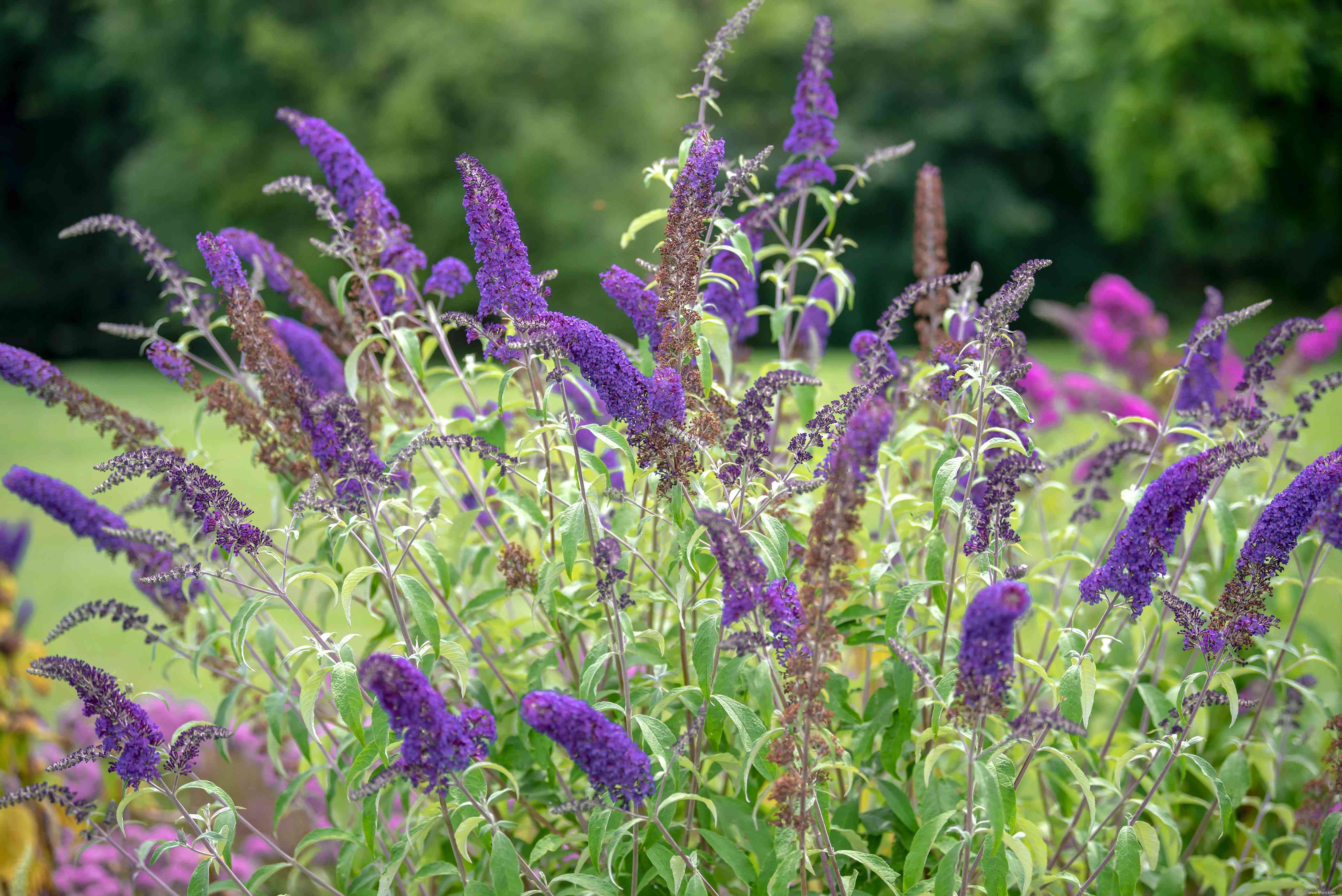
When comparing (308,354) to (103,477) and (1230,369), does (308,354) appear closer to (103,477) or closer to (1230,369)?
(1230,369)

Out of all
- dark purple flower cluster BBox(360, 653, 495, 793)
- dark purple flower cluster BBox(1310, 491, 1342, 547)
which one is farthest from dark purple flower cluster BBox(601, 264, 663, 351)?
dark purple flower cluster BBox(1310, 491, 1342, 547)

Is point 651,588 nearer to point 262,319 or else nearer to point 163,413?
point 262,319

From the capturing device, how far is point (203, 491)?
1836 millimetres

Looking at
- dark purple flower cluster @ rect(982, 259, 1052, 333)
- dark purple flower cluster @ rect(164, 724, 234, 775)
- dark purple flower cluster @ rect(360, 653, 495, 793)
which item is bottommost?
dark purple flower cluster @ rect(164, 724, 234, 775)

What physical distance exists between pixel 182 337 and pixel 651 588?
4.82 ft

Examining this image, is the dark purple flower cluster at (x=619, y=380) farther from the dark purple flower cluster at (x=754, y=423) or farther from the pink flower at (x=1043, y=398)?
the pink flower at (x=1043, y=398)

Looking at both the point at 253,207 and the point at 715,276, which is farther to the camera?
the point at 253,207

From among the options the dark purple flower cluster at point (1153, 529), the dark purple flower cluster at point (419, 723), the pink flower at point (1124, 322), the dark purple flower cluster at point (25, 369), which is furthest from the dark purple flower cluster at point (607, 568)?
the pink flower at point (1124, 322)

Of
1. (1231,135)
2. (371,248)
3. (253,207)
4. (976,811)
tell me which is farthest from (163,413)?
(1231,135)

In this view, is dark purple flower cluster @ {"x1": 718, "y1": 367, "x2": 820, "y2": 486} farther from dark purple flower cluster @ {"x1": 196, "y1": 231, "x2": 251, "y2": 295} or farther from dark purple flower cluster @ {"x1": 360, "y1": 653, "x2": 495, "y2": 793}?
dark purple flower cluster @ {"x1": 196, "y1": 231, "x2": 251, "y2": 295}

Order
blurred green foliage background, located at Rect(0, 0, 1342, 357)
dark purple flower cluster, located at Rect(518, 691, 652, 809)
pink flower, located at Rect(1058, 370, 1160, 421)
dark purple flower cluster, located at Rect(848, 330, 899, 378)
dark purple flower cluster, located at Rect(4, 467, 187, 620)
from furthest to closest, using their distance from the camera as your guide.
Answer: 1. blurred green foliage background, located at Rect(0, 0, 1342, 357)
2. pink flower, located at Rect(1058, 370, 1160, 421)
3. dark purple flower cluster, located at Rect(4, 467, 187, 620)
4. dark purple flower cluster, located at Rect(848, 330, 899, 378)
5. dark purple flower cluster, located at Rect(518, 691, 652, 809)

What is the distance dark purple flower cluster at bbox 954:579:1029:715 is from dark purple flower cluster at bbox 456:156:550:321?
3.08 ft

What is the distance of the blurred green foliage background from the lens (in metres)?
20.4

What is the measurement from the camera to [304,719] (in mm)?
1961
